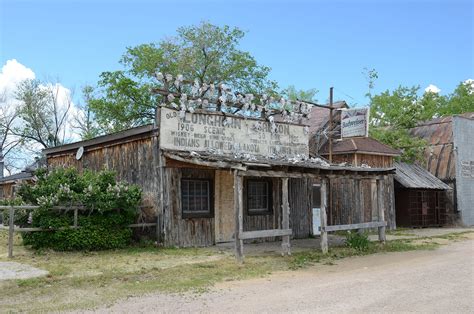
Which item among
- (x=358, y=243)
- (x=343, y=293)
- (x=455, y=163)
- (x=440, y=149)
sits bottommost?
(x=343, y=293)

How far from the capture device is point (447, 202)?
26844mm

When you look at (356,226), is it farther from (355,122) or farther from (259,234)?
(355,122)

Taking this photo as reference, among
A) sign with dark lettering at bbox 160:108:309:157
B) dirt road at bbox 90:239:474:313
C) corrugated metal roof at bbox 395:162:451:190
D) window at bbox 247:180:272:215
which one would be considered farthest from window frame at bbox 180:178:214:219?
corrugated metal roof at bbox 395:162:451:190

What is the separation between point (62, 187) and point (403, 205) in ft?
56.9

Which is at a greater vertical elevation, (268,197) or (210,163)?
(210,163)

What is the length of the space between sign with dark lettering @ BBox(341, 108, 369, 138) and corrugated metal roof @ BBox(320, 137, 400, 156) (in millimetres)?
812

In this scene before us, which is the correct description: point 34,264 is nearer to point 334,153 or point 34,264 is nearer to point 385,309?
point 385,309

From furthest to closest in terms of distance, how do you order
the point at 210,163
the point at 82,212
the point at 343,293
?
the point at 82,212 < the point at 210,163 < the point at 343,293

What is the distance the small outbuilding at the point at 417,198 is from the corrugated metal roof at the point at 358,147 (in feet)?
5.83

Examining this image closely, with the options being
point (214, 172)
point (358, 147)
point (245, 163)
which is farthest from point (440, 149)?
point (245, 163)

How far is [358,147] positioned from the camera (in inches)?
872

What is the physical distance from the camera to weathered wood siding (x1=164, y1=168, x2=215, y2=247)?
14.7 meters

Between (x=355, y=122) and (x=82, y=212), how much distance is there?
12184 mm

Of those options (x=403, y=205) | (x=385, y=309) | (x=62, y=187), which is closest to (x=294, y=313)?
(x=385, y=309)
